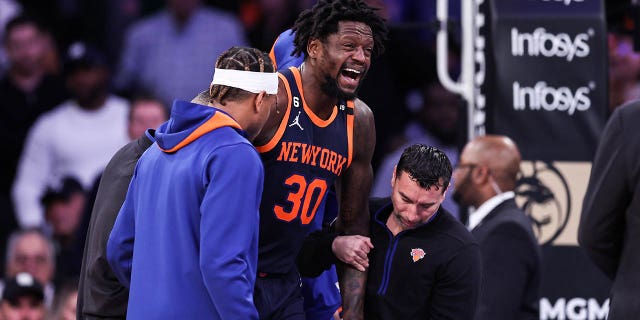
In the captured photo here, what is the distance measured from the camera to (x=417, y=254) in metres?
4.11

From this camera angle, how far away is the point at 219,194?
10.8 ft

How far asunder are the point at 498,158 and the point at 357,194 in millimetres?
1491

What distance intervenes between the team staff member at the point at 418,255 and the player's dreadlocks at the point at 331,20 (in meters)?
0.45

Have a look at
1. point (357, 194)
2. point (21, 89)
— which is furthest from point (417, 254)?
point (21, 89)

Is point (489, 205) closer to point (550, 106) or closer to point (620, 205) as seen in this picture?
point (550, 106)

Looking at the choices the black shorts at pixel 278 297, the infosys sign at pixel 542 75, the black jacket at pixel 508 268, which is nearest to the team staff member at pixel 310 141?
the black shorts at pixel 278 297

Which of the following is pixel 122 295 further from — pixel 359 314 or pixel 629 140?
pixel 629 140

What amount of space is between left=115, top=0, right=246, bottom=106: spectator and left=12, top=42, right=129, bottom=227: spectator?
1.14ft

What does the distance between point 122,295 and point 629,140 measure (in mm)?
1761

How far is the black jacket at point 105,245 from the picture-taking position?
13.0ft

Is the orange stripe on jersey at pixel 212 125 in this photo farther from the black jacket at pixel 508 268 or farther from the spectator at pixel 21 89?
the spectator at pixel 21 89

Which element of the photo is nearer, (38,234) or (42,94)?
(38,234)

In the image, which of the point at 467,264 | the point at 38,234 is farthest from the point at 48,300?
the point at 467,264

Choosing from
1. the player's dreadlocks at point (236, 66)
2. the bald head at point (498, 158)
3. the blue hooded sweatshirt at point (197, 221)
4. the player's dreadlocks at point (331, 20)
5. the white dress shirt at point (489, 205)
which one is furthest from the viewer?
the bald head at point (498, 158)
